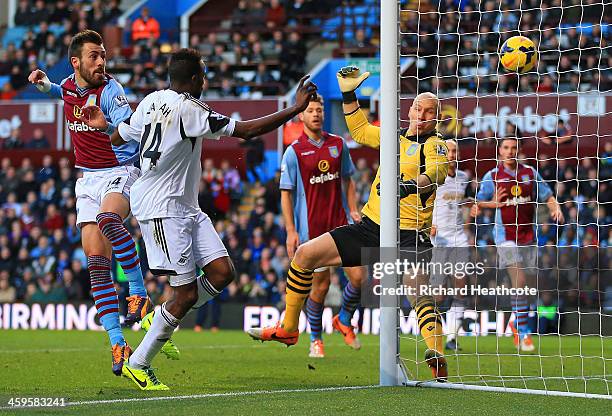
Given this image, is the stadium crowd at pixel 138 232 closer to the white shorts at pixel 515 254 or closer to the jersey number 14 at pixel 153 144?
the white shorts at pixel 515 254

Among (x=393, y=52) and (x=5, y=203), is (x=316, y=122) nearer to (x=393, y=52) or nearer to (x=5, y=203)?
(x=393, y=52)

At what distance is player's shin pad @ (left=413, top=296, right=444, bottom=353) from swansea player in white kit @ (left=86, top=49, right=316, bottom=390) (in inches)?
61.8

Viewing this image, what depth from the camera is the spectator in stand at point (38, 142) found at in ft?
70.1

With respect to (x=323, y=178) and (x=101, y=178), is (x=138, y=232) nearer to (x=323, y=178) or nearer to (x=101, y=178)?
(x=323, y=178)

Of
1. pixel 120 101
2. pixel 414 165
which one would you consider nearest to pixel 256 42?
pixel 120 101

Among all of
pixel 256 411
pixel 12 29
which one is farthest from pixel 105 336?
pixel 12 29

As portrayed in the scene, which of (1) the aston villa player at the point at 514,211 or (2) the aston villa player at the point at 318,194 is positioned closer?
(2) the aston villa player at the point at 318,194

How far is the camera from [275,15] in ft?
78.7

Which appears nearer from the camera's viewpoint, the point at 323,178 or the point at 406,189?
the point at 406,189

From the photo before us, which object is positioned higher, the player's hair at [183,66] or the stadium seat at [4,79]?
the stadium seat at [4,79]

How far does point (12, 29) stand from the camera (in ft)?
90.0

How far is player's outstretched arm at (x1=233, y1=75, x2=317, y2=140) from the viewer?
258 inches

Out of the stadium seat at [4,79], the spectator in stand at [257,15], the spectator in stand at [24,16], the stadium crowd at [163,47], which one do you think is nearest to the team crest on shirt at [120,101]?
the stadium crowd at [163,47]

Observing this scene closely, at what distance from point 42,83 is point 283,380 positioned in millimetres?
2873
